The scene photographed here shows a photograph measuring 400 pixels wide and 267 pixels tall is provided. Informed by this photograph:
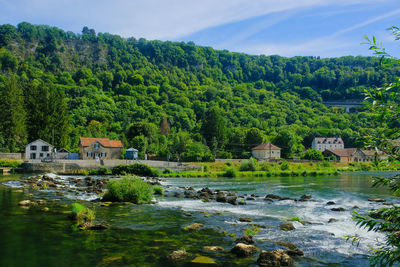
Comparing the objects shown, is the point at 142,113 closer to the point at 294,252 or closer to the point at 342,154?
the point at 342,154

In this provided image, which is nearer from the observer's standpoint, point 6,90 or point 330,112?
point 6,90

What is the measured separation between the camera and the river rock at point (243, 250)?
12.9 metres

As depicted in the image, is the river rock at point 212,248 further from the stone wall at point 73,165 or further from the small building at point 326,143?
the small building at point 326,143

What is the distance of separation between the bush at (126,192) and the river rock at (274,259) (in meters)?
16.2

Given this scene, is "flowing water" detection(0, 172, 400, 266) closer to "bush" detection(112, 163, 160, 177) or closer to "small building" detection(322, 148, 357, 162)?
"bush" detection(112, 163, 160, 177)

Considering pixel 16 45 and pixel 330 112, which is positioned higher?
pixel 16 45

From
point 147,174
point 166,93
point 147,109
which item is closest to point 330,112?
point 166,93

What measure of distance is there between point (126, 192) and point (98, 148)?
58.0 m

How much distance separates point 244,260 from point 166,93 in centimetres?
17515

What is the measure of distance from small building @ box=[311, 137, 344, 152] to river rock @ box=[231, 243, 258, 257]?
14227 centimetres

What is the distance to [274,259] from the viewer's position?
1184cm

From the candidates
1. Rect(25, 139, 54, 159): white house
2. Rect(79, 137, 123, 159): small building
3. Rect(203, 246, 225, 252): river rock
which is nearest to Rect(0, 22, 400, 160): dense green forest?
Rect(25, 139, 54, 159): white house

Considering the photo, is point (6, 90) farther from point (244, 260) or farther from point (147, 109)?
point (147, 109)

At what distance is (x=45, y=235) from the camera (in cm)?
1504
